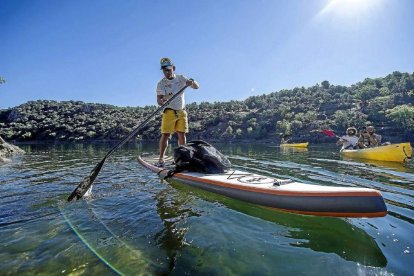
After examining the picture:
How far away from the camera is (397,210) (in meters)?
5.02

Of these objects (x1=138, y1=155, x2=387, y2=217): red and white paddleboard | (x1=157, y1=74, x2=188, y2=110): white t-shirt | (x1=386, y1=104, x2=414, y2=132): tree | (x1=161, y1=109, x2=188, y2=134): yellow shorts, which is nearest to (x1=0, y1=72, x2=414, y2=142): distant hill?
(x1=386, y1=104, x2=414, y2=132): tree

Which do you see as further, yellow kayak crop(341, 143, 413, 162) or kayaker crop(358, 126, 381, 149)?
kayaker crop(358, 126, 381, 149)

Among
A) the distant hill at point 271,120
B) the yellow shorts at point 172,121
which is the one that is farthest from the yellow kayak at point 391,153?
the distant hill at point 271,120

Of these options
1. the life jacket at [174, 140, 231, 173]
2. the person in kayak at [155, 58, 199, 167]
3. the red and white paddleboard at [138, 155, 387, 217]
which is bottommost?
the red and white paddleboard at [138, 155, 387, 217]

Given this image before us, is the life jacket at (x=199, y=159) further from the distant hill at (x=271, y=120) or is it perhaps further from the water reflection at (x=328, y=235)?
the distant hill at (x=271, y=120)

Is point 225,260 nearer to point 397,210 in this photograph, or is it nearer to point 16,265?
point 16,265

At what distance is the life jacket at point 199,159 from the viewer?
265 inches

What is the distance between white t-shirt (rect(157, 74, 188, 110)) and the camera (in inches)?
330

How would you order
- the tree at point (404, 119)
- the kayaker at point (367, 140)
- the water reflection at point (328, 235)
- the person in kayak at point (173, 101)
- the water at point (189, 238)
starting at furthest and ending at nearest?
the tree at point (404, 119) → the kayaker at point (367, 140) → the person in kayak at point (173, 101) → the water reflection at point (328, 235) → the water at point (189, 238)

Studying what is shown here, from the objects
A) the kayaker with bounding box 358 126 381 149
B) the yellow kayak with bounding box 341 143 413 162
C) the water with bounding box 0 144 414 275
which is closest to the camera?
the water with bounding box 0 144 414 275

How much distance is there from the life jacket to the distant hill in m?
56.3

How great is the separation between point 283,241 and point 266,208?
1.03m

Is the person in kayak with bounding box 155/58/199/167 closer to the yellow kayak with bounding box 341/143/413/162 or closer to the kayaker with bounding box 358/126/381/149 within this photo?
the yellow kayak with bounding box 341/143/413/162

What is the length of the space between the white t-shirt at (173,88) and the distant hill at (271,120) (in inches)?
2179
